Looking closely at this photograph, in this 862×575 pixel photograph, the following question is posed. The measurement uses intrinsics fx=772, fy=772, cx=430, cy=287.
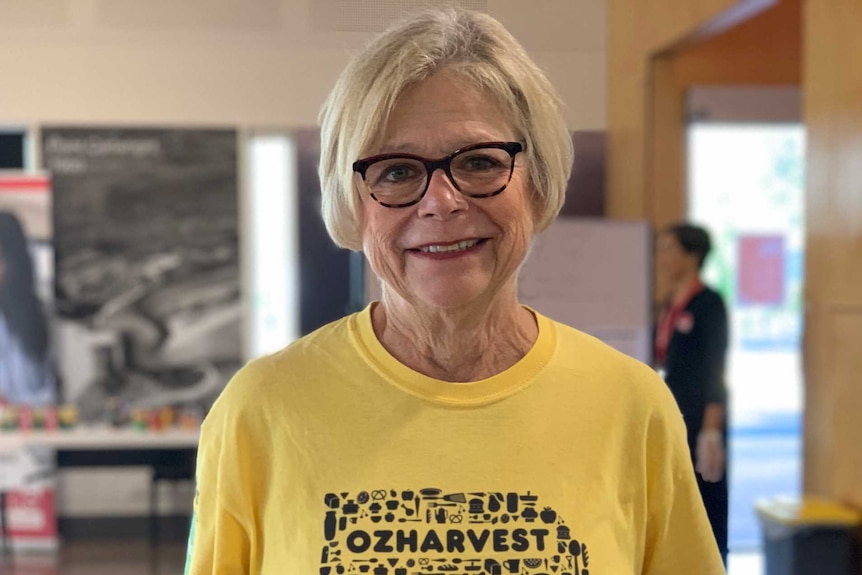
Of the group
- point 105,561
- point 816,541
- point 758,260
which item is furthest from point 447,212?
point 758,260

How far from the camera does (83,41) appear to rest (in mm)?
1645

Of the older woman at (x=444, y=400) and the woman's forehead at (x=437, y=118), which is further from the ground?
the woman's forehead at (x=437, y=118)

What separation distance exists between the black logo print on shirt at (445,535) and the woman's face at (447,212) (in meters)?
0.23

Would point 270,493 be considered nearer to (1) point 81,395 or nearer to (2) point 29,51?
(2) point 29,51

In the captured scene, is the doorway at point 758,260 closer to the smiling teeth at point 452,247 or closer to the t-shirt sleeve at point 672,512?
the t-shirt sleeve at point 672,512

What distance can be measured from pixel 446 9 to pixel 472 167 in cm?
21

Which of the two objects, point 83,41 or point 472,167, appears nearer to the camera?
point 472,167

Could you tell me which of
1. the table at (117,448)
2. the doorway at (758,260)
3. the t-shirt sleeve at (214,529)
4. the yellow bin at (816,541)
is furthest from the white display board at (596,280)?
the table at (117,448)

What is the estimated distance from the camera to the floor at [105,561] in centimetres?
407

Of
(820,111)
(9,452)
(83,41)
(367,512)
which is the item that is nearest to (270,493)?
(367,512)

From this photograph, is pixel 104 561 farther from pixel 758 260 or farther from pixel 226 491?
A: pixel 758 260

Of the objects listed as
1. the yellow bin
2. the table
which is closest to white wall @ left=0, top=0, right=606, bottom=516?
the yellow bin

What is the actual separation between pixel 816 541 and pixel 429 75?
8.42ft

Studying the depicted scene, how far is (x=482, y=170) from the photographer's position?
879mm
